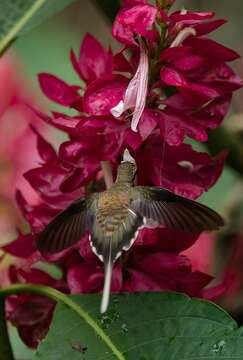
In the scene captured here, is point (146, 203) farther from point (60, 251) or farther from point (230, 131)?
point (230, 131)

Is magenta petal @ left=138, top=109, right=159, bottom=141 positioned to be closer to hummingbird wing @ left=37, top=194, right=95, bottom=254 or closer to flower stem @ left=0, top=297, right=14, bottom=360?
hummingbird wing @ left=37, top=194, right=95, bottom=254

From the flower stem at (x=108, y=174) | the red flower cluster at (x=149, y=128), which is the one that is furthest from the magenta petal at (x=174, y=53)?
the flower stem at (x=108, y=174)

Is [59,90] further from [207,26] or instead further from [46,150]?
[207,26]

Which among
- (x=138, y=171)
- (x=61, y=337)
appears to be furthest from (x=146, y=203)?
(x=61, y=337)

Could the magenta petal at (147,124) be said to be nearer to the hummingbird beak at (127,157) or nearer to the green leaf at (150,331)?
the hummingbird beak at (127,157)

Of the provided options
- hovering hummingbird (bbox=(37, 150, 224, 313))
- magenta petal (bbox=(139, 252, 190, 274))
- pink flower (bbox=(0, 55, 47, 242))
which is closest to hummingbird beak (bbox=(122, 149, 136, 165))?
hovering hummingbird (bbox=(37, 150, 224, 313))

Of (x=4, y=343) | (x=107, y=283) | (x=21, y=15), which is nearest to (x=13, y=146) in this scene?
(x=21, y=15)

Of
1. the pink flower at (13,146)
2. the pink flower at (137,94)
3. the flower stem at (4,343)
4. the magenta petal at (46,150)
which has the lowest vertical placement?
A: the pink flower at (13,146)
